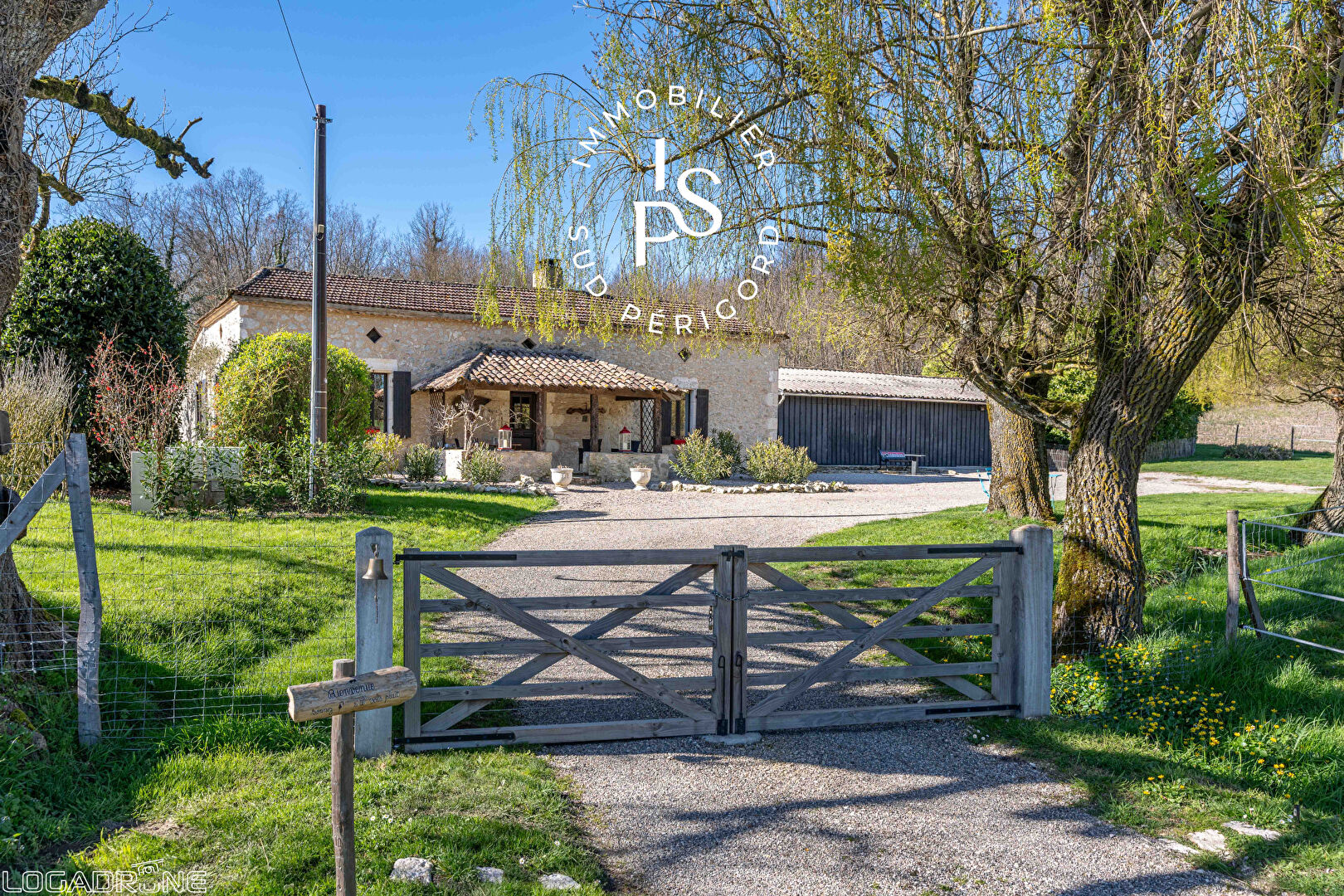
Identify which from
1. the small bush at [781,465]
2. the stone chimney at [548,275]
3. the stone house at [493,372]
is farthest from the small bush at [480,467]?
the stone chimney at [548,275]

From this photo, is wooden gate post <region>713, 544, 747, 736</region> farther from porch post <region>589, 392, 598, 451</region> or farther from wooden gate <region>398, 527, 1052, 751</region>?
porch post <region>589, 392, 598, 451</region>

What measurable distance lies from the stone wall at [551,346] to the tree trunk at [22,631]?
469 inches

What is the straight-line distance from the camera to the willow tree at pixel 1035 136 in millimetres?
3861

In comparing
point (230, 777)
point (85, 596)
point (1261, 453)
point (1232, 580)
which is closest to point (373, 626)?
point (230, 777)

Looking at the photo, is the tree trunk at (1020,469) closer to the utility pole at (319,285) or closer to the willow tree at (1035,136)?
the willow tree at (1035,136)

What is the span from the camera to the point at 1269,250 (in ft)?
15.4

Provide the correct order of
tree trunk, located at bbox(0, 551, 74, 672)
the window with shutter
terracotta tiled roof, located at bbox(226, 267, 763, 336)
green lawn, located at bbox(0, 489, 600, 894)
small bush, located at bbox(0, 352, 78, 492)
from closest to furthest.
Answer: green lawn, located at bbox(0, 489, 600, 894), tree trunk, located at bbox(0, 551, 74, 672), small bush, located at bbox(0, 352, 78, 492), terracotta tiled roof, located at bbox(226, 267, 763, 336), the window with shutter

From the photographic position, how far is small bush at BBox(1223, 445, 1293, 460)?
30.3m

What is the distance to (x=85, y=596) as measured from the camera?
3979 mm

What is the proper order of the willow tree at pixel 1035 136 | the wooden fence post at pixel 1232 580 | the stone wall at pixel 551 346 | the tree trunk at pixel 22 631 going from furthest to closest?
the stone wall at pixel 551 346
the wooden fence post at pixel 1232 580
the tree trunk at pixel 22 631
the willow tree at pixel 1035 136

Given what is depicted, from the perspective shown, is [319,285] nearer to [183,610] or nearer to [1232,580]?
[183,610]

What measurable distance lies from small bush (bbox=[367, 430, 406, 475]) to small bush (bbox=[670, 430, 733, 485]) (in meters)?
5.95


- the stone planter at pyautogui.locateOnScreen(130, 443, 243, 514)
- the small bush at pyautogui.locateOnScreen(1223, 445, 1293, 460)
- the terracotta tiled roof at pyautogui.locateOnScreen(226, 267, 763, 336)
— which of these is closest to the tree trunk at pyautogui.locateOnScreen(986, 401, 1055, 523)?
the terracotta tiled roof at pyautogui.locateOnScreen(226, 267, 763, 336)

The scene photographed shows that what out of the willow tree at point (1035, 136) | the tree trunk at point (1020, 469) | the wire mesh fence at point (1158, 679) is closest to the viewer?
the willow tree at point (1035, 136)
